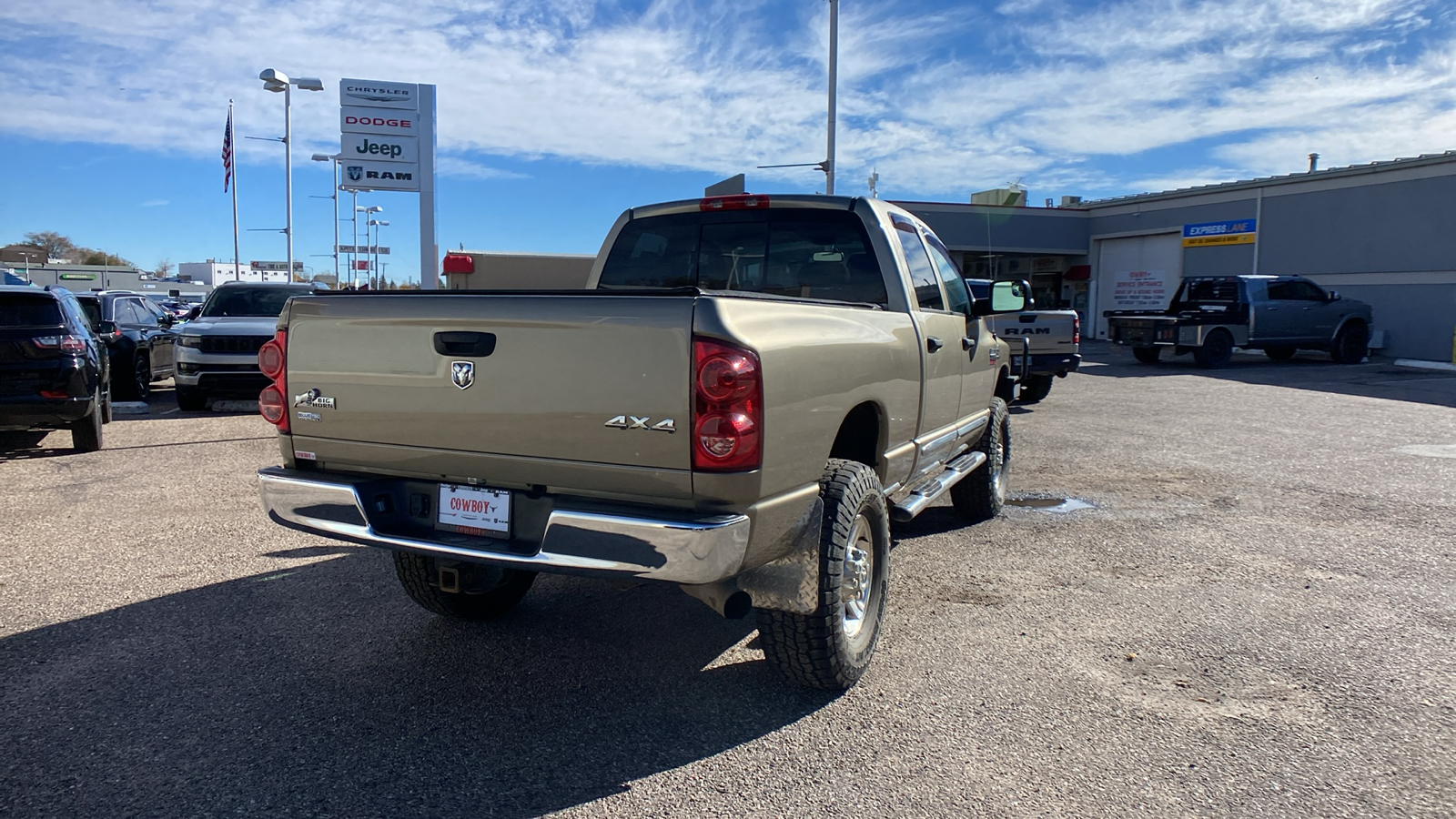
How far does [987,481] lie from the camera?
20.9 ft

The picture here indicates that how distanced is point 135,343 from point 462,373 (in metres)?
12.7

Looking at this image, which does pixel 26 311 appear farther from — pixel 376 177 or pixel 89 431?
pixel 376 177

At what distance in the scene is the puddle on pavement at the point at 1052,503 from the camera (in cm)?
685

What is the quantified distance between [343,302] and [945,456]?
3.33 metres

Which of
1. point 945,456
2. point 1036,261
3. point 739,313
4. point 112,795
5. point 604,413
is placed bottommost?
point 112,795

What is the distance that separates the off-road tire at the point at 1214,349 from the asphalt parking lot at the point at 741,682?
1446 cm

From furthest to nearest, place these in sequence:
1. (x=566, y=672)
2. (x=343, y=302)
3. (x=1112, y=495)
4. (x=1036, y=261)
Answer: (x=1036, y=261)
(x=1112, y=495)
(x=566, y=672)
(x=343, y=302)

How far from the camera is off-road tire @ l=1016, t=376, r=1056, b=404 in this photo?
13258 mm

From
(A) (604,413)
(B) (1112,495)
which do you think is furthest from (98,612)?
(B) (1112,495)

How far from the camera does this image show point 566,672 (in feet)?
12.5

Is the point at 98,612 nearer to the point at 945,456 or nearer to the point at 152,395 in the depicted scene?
the point at 945,456

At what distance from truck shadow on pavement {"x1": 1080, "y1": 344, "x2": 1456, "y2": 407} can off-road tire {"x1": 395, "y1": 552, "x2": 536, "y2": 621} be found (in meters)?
14.2

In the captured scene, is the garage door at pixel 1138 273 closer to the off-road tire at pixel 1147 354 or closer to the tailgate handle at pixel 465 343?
the off-road tire at pixel 1147 354

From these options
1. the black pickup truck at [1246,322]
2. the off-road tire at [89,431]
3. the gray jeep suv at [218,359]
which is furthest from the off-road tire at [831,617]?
the black pickup truck at [1246,322]
